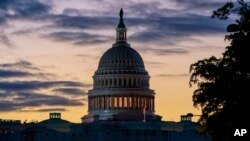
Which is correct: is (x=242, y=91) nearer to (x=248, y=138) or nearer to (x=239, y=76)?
(x=239, y=76)

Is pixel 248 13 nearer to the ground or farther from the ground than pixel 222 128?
farther from the ground

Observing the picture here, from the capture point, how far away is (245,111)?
3132 inches

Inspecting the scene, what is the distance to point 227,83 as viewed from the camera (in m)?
84.3

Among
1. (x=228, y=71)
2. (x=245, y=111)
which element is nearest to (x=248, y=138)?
(x=245, y=111)

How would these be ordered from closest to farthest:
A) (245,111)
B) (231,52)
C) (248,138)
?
1. (248,138)
2. (245,111)
3. (231,52)

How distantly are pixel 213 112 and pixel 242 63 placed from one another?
22.6 feet

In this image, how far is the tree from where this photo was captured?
3184 inches

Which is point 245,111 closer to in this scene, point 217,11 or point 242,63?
point 242,63

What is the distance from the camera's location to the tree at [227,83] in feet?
265

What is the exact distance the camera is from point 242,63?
8244cm

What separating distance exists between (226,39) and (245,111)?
8638 millimetres

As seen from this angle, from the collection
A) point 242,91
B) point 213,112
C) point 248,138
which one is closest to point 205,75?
point 213,112

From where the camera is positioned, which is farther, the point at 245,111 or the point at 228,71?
the point at 228,71

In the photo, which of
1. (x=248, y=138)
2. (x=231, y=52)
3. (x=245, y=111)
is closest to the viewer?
(x=248, y=138)
